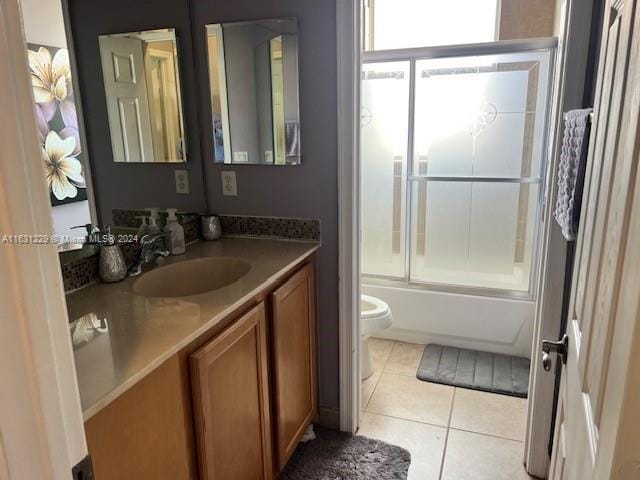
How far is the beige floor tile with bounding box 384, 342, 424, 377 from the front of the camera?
9.14 feet

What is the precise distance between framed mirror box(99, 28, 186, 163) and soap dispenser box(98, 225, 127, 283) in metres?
0.40

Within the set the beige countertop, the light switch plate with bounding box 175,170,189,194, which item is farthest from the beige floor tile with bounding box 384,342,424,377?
the light switch plate with bounding box 175,170,189,194

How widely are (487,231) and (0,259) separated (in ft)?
9.53

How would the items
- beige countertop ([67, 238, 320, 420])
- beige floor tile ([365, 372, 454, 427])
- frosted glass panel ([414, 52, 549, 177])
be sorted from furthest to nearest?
frosted glass panel ([414, 52, 549, 177]), beige floor tile ([365, 372, 454, 427]), beige countertop ([67, 238, 320, 420])

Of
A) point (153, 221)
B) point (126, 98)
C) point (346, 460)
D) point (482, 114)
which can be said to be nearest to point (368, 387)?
point (346, 460)

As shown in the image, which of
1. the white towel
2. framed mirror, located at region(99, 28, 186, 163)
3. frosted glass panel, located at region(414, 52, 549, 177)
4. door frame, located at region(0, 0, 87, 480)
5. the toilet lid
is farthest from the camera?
frosted glass panel, located at region(414, 52, 549, 177)

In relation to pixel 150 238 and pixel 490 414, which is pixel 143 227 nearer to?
pixel 150 238

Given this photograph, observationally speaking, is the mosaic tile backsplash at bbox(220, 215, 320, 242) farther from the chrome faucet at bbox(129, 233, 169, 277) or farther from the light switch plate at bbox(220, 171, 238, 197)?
the chrome faucet at bbox(129, 233, 169, 277)

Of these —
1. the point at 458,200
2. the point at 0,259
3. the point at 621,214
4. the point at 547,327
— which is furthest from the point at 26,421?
the point at 458,200

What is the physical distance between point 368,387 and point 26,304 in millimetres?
2327

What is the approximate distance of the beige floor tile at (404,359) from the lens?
279 centimetres

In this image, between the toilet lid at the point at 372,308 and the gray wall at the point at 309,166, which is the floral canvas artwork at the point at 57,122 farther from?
the toilet lid at the point at 372,308

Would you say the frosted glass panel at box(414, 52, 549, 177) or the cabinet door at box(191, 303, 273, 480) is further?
the frosted glass panel at box(414, 52, 549, 177)

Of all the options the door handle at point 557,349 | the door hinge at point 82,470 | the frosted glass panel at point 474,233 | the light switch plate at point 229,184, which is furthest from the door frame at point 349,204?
the door hinge at point 82,470
